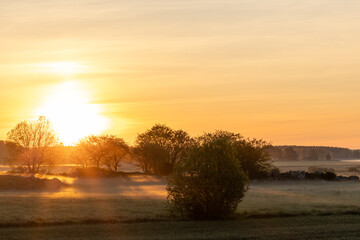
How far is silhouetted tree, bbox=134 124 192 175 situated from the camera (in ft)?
299

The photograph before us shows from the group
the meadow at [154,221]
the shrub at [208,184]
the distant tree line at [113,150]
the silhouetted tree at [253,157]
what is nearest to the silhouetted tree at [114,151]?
the distant tree line at [113,150]

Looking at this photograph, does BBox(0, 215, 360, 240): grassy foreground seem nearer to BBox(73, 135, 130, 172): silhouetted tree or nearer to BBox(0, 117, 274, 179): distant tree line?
BBox(0, 117, 274, 179): distant tree line

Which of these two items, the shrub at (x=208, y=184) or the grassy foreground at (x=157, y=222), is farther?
the shrub at (x=208, y=184)

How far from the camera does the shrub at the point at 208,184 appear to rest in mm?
33406

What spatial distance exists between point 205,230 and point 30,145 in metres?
62.4

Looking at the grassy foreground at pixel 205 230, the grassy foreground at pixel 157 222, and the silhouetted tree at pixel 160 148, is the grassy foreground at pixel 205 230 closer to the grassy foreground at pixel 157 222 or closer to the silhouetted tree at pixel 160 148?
the grassy foreground at pixel 157 222

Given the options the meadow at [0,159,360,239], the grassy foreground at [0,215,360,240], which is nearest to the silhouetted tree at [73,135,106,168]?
the meadow at [0,159,360,239]

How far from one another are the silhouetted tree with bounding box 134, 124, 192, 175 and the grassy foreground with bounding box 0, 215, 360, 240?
56266mm

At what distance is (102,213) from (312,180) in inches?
1785

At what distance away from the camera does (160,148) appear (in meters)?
92.9

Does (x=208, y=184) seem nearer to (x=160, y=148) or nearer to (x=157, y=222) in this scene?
(x=157, y=222)

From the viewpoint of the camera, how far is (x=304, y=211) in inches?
1409

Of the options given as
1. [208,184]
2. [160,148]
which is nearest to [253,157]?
[160,148]

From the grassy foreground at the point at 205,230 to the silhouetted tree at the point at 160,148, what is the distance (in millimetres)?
56266
